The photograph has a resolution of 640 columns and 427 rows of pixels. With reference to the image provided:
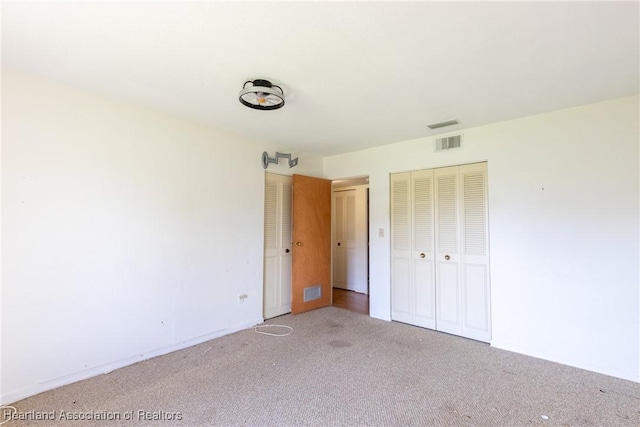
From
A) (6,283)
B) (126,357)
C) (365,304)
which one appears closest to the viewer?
(6,283)

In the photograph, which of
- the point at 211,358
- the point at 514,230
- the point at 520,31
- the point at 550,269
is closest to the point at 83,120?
the point at 211,358

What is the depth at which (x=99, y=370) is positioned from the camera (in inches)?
103

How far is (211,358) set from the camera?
295 cm

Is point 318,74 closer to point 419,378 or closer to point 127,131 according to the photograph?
point 127,131

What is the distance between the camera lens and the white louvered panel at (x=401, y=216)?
4.10 meters

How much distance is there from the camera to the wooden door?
4.40m

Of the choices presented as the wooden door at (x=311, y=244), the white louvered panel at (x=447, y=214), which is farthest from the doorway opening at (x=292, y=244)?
the white louvered panel at (x=447, y=214)

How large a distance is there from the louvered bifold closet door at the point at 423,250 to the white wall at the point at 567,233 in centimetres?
62

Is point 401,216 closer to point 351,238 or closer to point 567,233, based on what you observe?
point 567,233

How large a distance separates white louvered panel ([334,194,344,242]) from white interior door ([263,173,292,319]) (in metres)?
2.14

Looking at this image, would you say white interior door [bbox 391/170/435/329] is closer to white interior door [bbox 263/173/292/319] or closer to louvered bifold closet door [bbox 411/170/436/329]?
louvered bifold closet door [bbox 411/170/436/329]

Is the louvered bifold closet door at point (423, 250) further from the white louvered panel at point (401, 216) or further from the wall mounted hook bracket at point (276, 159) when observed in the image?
the wall mounted hook bracket at point (276, 159)

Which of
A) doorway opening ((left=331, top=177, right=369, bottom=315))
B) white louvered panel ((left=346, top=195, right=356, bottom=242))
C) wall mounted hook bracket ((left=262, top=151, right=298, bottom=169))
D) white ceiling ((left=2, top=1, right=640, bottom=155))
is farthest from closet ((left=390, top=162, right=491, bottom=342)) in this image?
white louvered panel ((left=346, top=195, right=356, bottom=242))

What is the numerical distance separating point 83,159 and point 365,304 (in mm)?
4320
